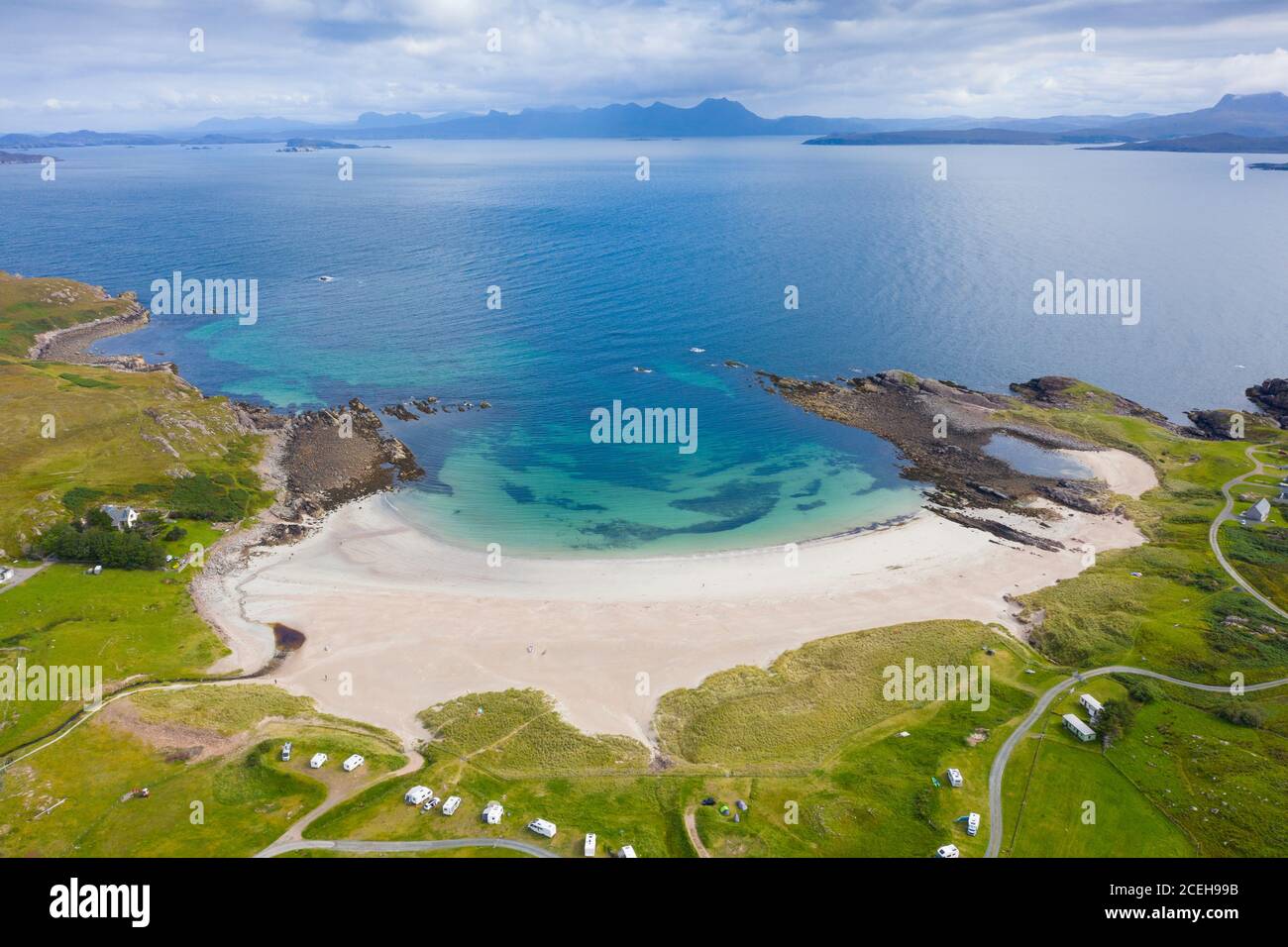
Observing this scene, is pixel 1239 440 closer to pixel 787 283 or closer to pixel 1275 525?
pixel 1275 525

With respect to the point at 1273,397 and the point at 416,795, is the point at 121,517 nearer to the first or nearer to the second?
the point at 416,795

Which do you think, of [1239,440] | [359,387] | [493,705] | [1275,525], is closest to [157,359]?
[359,387]

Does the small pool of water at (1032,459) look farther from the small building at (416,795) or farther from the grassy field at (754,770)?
the small building at (416,795)

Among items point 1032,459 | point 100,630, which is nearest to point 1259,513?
point 1032,459

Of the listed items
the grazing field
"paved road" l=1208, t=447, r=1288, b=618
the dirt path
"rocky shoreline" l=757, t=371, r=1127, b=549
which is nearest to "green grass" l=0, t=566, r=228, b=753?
the dirt path

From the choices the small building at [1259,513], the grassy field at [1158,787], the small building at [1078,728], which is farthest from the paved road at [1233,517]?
the small building at [1078,728]

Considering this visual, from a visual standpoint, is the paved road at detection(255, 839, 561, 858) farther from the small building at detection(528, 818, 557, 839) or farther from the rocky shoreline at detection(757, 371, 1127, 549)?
the rocky shoreline at detection(757, 371, 1127, 549)
